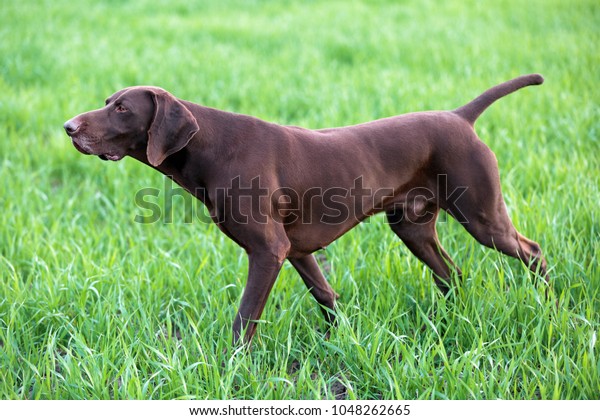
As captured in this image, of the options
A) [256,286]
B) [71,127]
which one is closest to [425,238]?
[256,286]

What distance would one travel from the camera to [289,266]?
391 centimetres

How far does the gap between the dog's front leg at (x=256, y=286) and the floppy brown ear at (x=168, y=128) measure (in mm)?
596

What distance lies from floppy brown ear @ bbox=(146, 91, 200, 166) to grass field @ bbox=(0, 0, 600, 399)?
0.86m

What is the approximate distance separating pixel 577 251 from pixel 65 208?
3.73 m

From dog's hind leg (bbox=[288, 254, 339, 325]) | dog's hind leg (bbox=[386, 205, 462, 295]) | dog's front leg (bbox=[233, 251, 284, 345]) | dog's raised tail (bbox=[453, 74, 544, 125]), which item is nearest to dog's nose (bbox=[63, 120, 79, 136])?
dog's front leg (bbox=[233, 251, 284, 345])

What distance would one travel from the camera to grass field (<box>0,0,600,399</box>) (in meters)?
2.82

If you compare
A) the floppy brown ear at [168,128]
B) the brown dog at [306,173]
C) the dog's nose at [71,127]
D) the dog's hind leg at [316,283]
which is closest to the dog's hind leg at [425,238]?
the brown dog at [306,173]

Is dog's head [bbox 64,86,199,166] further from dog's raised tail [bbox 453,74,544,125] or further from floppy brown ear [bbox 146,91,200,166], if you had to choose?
dog's raised tail [bbox 453,74,544,125]

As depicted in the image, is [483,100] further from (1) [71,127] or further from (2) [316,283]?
(1) [71,127]

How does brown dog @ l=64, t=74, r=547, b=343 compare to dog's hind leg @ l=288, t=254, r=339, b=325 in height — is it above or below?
above

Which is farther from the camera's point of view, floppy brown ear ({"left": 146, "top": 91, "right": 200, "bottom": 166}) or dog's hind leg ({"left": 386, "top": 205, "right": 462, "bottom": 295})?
dog's hind leg ({"left": 386, "top": 205, "right": 462, "bottom": 295})

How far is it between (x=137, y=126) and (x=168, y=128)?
0.51 feet

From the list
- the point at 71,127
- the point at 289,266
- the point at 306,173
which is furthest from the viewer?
the point at 289,266

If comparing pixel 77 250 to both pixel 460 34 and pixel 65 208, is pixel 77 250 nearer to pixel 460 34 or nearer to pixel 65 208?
pixel 65 208
